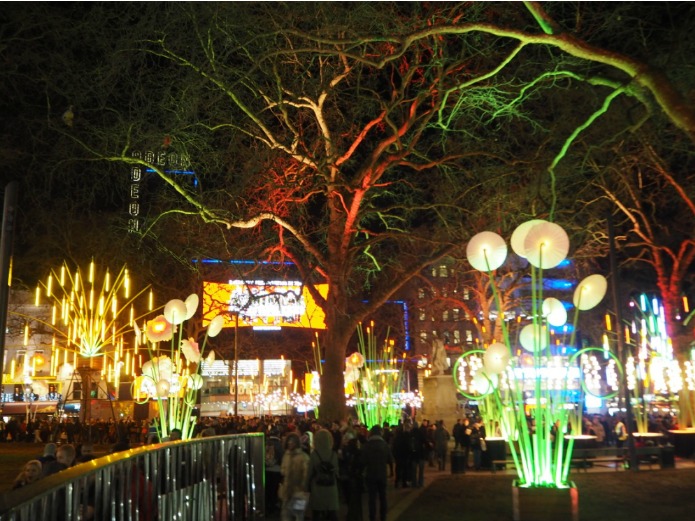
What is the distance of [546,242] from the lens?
9.38 m

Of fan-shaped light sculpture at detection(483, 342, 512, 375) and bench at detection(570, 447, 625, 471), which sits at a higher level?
fan-shaped light sculpture at detection(483, 342, 512, 375)

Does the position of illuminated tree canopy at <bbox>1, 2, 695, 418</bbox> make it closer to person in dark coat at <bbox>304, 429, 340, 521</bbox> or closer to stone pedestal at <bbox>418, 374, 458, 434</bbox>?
person in dark coat at <bbox>304, 429, 340, 521</bbox>

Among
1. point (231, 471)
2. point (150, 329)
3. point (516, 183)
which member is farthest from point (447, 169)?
point (231, 471)

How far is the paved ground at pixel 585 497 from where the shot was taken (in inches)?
424

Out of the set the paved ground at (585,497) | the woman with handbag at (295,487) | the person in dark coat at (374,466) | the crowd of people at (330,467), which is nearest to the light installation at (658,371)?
the paved ground at (585,497)

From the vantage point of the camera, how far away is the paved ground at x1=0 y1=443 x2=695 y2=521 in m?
10.8

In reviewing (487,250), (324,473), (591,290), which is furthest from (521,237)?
(324,473)

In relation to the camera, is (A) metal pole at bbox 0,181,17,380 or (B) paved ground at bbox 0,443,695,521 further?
(B) paved ground at bbox 0,443,695,521

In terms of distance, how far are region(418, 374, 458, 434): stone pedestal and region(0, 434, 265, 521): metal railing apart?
68.0ft

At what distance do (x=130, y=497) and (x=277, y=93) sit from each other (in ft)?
40.4

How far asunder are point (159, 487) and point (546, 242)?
6.01 m

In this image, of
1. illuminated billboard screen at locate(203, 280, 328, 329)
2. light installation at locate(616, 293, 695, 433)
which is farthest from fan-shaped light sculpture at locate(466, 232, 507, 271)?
light installation at locate(616, 293, 695, 433)

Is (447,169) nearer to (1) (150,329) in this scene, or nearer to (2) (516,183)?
(2) (516,183)

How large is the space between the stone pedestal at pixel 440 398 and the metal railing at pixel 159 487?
68.0ft
